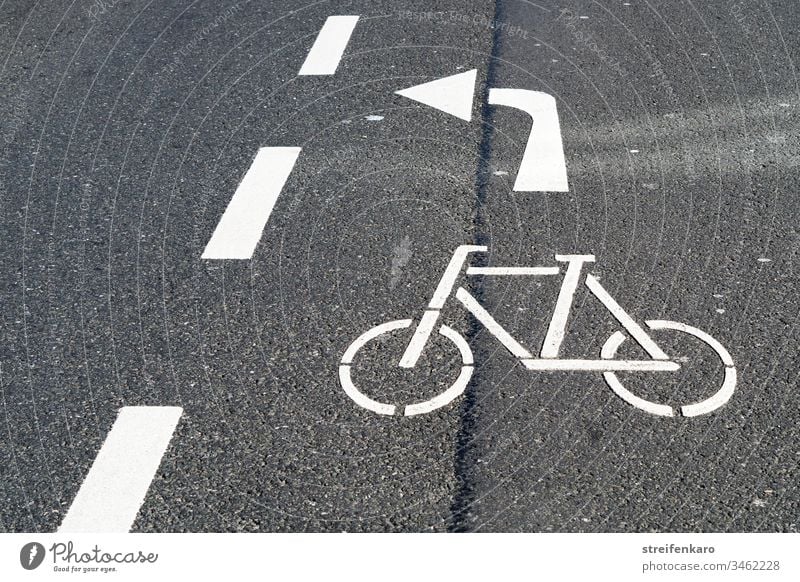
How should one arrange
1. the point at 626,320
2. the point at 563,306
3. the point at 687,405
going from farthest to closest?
1. the point at 563,306
2. the point at 626,320
3. the point at 687,405

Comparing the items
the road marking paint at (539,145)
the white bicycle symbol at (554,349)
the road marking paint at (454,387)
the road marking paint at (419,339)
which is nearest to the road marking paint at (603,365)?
the white bicycle symbol at (554,349)

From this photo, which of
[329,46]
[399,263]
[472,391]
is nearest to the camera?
[472,391]

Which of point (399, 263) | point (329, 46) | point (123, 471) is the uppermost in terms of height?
point (123, 471)

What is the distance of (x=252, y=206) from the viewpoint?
6160 millimetres

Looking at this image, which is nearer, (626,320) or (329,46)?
(626,320)

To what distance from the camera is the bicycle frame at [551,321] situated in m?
4.70

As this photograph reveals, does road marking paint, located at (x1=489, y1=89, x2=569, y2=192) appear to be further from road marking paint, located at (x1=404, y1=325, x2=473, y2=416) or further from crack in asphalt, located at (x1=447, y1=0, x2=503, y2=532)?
road marking paint, located at (x1=404, y1=325, x2=473, y2=416)

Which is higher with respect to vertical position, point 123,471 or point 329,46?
point 123,471

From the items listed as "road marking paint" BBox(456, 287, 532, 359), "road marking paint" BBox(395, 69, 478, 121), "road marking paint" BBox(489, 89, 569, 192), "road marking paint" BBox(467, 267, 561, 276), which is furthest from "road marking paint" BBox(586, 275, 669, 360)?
"road marking paint" BBox(395, 69, 478, 121)

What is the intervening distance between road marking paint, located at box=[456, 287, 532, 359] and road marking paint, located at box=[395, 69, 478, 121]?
2196mm

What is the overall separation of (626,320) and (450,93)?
298cm

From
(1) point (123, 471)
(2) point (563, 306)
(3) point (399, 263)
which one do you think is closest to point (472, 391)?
(2) point (563, 306)

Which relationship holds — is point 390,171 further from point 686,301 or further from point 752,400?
point 752,400

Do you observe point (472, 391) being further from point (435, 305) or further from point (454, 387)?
point (435, 305)
